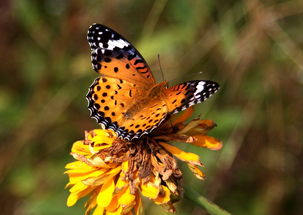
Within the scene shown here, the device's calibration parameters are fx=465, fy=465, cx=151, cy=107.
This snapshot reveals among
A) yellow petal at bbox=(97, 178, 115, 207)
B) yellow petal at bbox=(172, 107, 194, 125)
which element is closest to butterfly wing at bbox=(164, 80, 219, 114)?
yellow petal at bbox=(172, 107, 194, 125)

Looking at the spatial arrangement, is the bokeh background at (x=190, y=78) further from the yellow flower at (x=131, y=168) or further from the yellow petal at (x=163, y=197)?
the yellow petal at (x=163, y=197)

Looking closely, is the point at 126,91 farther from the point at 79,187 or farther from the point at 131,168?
the point at 79,187

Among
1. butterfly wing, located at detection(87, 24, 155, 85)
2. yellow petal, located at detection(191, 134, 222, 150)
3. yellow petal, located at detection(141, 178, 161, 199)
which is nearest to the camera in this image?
yellow petal, located at detection(141, 178, 161, 199)

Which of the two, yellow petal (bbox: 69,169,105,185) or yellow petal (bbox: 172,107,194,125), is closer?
yellow petal (bbox: 69,169,105,185)

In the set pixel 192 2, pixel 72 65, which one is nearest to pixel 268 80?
pixel 192 2

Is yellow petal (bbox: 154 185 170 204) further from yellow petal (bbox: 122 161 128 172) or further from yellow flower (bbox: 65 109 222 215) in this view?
yellow petal (bbox: 122 161 128 172)


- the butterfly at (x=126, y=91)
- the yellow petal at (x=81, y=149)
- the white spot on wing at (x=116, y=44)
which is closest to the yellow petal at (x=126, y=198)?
the butterfly at (x=126, y=91)

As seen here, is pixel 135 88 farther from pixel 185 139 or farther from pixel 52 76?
pixel 52 76

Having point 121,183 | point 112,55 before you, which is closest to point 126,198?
point 121,183
